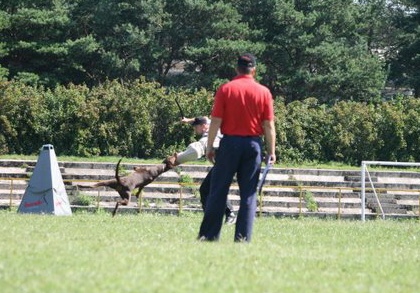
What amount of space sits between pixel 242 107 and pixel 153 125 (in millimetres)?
33885

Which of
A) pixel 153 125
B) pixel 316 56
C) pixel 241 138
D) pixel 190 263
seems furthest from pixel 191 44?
pixel 190 263

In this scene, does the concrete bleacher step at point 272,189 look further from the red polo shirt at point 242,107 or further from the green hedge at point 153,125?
the red polo shirt at point 242,107

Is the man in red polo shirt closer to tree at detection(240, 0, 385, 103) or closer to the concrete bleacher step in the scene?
the concrete bleacher step

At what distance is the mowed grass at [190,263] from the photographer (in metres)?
7.96

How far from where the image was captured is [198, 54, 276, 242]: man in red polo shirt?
11.4 m

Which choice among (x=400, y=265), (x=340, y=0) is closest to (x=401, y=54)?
(x=340, y=0)

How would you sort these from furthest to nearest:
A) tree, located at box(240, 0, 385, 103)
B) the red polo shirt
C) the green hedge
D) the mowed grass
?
1. tree, located at box(240, 0, 385, 103)
2. the green hedge
3. the red polo shirt
4. the mowed grass

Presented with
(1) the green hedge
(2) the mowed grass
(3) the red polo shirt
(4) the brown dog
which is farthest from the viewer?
(1) the green hedge

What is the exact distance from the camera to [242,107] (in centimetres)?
1135

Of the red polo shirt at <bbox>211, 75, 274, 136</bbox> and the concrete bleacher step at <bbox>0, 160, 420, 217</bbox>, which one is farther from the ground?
the red polo shirt at <bbox>211, 75, 274, 136</bbox>

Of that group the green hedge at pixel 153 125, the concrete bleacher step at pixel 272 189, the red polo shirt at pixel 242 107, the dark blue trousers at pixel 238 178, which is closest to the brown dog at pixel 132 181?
the dark blue trousers at pixel 238 178

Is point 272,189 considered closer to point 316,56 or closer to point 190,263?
point 316,56

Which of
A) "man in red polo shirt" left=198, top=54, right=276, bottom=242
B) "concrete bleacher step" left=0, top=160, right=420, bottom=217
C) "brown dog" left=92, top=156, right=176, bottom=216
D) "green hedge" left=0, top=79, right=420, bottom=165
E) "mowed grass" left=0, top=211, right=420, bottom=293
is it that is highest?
"man in red polo shirt" left=198, top=54, right=276, bottom=242

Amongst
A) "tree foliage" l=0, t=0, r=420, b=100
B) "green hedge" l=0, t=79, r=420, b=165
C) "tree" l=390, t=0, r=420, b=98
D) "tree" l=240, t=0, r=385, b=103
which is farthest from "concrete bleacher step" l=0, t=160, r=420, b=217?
"tree" l=390, t=0, r=420, b=98
